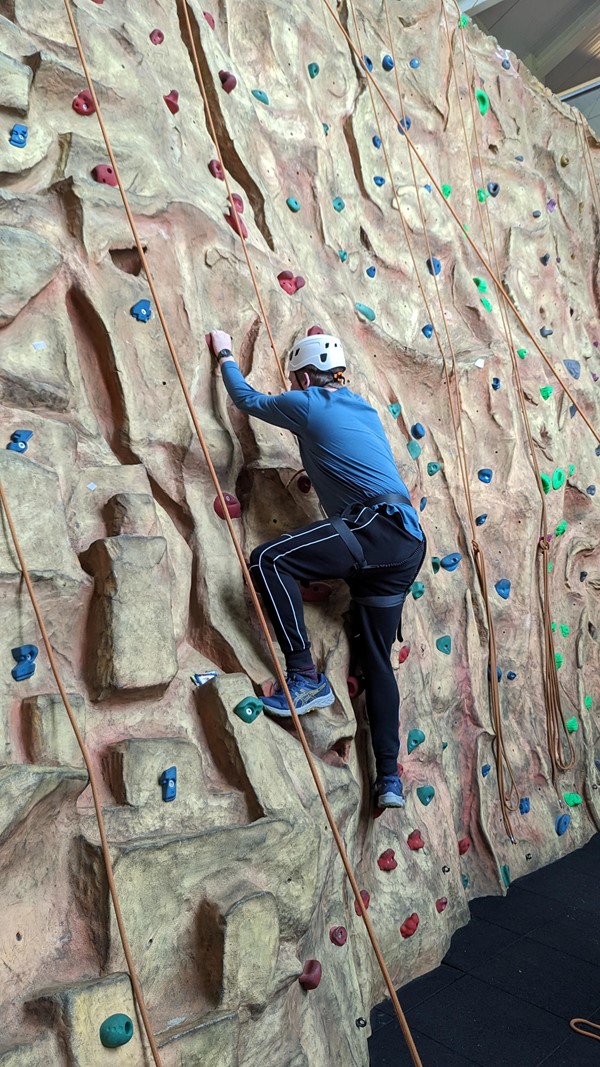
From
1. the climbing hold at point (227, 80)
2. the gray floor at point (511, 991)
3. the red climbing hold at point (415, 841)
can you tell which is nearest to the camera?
the gray floor at point (511, 991)

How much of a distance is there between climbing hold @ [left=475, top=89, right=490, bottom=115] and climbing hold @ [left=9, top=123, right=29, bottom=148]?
2.99 meters

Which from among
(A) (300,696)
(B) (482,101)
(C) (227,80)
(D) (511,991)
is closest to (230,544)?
(A) (300,696)

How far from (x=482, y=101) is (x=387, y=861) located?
381 cm

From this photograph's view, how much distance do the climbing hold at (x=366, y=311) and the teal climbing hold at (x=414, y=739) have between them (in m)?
1.54

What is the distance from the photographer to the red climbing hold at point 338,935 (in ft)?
7.47

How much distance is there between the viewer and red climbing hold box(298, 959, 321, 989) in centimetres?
208

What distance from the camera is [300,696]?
2.32 m

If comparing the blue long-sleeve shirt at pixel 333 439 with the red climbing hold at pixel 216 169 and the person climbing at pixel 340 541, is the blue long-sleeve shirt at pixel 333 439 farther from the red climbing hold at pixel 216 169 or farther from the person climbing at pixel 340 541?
the red climbing hold at pixel 216 169

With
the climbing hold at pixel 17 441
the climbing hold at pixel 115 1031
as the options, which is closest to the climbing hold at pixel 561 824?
the climbing hold at pixel 115 1031

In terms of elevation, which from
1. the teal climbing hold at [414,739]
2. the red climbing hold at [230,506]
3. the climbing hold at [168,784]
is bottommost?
the teal climbing hold at [414,739]

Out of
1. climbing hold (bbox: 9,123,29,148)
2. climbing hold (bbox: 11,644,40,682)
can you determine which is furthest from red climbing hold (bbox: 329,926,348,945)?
Result: climbing hold (bbox: 9,123,29,148)

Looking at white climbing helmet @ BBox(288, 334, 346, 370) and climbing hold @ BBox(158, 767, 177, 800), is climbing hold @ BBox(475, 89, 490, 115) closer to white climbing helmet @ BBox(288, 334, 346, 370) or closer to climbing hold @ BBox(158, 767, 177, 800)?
white climbing helmet @ BBox(288, 334, 346, 370)

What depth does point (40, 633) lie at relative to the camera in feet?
6.42

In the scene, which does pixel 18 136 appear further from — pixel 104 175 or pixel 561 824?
pixel 561 824
